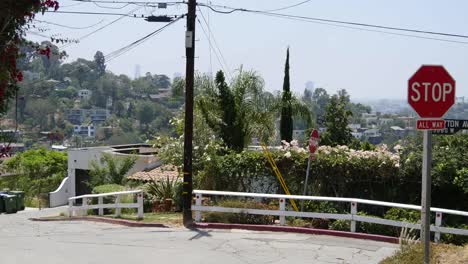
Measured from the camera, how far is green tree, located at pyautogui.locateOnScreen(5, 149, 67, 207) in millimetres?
51219

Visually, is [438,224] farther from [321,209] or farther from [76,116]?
[76,116]

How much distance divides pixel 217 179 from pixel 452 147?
7.85 meters

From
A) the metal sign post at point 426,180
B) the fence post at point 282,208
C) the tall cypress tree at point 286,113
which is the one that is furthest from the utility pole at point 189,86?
the tall cypress tree at point 286,113

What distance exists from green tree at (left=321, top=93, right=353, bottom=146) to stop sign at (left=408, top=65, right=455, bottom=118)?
2960 centimetres

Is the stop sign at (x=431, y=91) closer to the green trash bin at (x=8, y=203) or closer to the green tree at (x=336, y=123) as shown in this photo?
the green tree at (x=336, y=123)

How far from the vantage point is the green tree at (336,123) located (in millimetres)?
37875

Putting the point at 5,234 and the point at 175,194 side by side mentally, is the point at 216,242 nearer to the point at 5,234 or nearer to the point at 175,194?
the point at 5,234

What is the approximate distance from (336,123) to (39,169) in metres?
28.2

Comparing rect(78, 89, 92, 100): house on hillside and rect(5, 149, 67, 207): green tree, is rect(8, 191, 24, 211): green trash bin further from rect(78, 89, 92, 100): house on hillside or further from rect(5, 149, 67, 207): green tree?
rect(78, 89, 92, 100): house on hillside

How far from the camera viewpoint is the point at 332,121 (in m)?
38.9

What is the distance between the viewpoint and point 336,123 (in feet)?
128

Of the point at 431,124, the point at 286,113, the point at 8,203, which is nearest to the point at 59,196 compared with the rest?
the point at 8,203

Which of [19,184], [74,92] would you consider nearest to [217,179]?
[19,184]

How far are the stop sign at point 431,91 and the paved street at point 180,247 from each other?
5.53m
